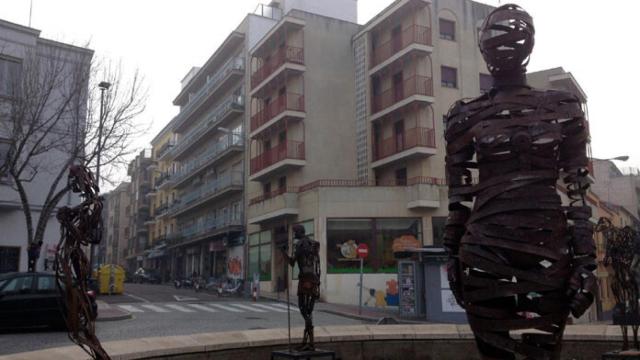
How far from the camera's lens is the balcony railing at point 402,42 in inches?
1204

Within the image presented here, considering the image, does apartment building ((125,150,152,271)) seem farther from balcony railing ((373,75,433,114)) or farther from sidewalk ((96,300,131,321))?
sidewalk ((96,300,131,321))

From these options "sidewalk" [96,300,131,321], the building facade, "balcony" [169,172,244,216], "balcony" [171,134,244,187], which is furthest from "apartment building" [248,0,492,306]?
the building facade

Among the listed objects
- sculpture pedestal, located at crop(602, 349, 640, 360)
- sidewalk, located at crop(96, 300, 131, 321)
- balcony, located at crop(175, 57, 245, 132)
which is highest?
balcony, located at crop(175, 57, 245, 132)

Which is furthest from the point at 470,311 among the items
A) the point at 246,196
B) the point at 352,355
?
the point at 246,196

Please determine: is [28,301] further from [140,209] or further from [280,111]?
[140,209]

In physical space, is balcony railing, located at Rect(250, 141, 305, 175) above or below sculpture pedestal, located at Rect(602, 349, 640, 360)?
above

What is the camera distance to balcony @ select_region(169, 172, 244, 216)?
4034cm

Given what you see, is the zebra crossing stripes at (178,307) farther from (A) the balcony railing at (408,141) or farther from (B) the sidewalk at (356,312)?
(A) the balcony railing at (408,141)

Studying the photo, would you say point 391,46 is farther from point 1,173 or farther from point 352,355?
point 352,355

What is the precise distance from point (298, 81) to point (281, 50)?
2327 mm

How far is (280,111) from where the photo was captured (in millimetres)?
34531

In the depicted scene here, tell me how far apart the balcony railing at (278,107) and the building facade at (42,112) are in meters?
13.0

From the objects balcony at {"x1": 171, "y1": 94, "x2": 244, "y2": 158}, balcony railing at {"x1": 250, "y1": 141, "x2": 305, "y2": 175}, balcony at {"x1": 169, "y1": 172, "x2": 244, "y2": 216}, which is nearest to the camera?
balcony railing at {"x1": 250, "y1": 141, "x2": 305, "y2": 175}

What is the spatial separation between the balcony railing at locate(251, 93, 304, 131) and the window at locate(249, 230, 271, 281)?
6920 millimetres
